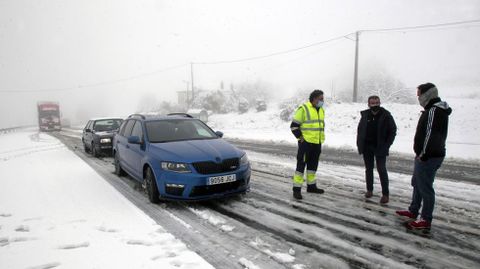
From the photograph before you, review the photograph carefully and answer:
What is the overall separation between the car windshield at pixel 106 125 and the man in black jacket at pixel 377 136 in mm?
10564

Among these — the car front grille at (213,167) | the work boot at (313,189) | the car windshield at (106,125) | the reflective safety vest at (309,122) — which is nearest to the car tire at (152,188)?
the car front grille at (213,167)

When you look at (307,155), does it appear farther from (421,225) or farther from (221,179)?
(421,225)

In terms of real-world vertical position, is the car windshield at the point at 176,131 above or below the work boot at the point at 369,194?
above

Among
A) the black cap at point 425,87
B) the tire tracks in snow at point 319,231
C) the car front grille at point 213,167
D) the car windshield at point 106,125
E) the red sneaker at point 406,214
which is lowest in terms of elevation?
the tire tracks in snow at point 319,231

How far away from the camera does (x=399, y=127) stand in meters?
20.4

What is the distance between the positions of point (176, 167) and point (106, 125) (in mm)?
9201

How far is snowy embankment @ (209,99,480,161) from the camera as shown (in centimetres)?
1343

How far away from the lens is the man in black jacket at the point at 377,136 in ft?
17.2

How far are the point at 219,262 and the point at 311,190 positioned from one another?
315 centimetres

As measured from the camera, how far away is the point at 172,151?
17.8 ft

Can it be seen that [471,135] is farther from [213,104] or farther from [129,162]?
[213,104]

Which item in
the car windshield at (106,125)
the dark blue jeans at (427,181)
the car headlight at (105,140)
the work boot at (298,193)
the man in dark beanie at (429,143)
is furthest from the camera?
the car windshield at (106,125)

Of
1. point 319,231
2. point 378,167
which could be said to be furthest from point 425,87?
point 319,231

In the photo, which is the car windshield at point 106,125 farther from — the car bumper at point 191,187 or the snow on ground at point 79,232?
Answer: the car bumper at point 191,187
